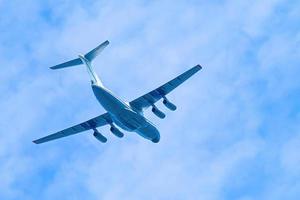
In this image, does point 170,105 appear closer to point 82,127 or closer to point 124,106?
point 124,106

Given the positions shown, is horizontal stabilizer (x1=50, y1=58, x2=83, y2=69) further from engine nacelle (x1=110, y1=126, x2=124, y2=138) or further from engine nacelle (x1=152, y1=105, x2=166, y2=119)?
engine nacelle (x1=152, y1=105, x2=166, y2=119)

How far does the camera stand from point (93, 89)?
67.7 metres

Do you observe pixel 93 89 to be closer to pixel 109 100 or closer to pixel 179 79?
pixel 109 100

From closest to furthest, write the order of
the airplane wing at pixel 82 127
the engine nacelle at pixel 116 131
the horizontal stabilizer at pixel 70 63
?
the horizontal stabilizer at pixel 70 63, the engine nacelle at pixel 116 131, the airplane wing at pixel 82 127

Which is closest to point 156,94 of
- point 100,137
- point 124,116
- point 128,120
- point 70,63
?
point 128,120

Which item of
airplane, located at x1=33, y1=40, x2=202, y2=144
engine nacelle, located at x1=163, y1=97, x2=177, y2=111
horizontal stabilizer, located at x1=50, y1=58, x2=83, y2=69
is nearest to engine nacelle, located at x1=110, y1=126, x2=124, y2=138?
airplane, located at x1=33, y1=40, x2=202, y2=144

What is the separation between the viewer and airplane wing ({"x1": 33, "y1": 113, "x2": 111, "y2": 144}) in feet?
250

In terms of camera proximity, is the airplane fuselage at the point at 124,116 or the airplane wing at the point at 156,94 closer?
the airplane fuselage at the point at 124,116

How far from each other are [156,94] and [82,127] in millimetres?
8785

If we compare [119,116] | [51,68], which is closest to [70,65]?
[51,68]

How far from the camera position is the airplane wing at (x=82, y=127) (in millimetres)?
76062

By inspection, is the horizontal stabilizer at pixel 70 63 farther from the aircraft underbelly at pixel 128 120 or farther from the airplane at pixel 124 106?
the aircraft underbelly at pixel 128 120

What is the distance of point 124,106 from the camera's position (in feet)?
229

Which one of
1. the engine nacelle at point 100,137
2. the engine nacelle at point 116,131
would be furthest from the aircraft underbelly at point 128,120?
the engine nacelle at point 100,137
